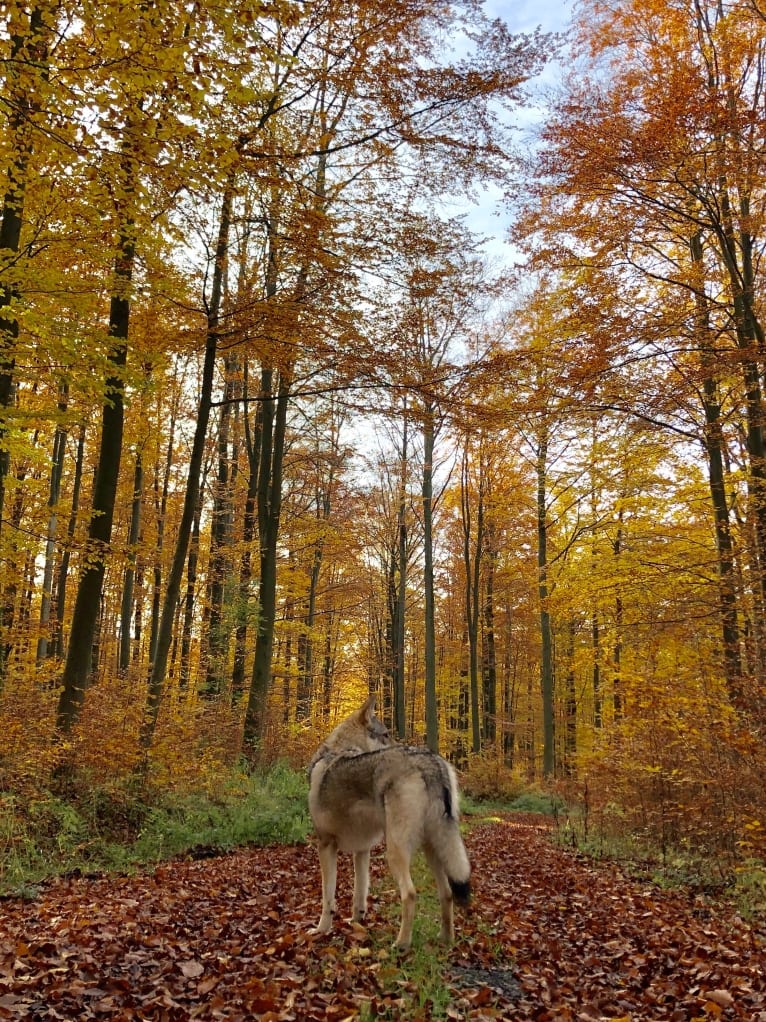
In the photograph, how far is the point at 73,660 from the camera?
438 inches

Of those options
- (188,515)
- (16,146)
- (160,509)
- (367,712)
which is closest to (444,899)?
(367,712)

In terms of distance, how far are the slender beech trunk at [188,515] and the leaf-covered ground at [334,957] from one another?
3412mm

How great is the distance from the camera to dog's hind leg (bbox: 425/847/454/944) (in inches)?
211

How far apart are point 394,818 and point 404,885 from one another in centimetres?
48

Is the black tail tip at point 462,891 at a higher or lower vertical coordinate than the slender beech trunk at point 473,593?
lower

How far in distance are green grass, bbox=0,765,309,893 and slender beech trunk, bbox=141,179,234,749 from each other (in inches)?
41.7

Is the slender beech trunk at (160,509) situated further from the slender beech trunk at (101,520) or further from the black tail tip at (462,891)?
Result: the black tail tip at (462,891)

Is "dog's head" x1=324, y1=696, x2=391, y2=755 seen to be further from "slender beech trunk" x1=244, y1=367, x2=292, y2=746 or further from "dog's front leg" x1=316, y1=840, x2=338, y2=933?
"slender beech trunk" x1=244, y1=367, x2=292, y2=746

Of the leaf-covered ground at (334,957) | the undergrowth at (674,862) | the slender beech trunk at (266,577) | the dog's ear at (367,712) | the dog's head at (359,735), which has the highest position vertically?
the slender beech trunk at (266,577)

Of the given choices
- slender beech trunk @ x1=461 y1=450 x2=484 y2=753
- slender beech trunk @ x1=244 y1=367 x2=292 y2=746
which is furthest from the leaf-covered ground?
slender beech trunk @ x1=461 y1=450 x2=484 y2=753

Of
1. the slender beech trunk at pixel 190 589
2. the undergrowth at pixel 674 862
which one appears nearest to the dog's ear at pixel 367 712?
the undergrowth at pixel 674 862

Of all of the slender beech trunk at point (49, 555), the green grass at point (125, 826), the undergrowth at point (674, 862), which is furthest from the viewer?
the slender beech trunk at point (49, 555)

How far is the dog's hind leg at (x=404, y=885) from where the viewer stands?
16.8 ft

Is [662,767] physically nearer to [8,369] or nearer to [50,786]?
[50,786]
